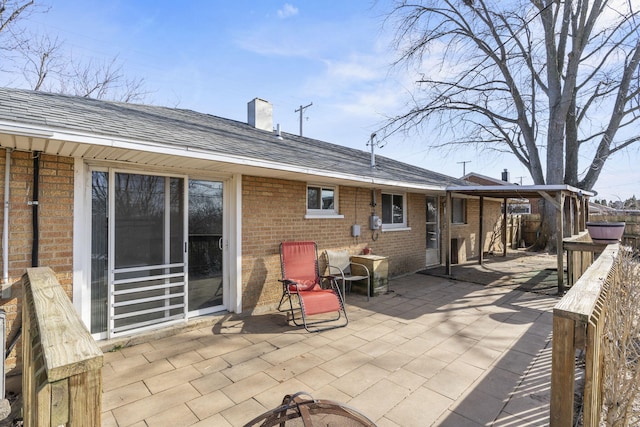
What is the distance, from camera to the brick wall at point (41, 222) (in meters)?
3.25

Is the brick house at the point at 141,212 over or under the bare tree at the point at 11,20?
under

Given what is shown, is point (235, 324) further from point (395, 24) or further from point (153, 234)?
point (395, 24)

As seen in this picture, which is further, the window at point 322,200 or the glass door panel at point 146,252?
the window at point 322,200

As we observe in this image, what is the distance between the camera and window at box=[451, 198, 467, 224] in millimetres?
11344

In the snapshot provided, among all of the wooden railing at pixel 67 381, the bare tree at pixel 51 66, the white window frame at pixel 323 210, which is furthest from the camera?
the bare tree at pixel 51 66

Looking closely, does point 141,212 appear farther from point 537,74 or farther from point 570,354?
point 537,74

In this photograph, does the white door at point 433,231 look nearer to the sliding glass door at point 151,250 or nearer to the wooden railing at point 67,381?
the sliding glass door at point 151,250

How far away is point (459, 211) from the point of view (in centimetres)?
1159

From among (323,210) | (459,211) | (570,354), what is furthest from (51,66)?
(570,354)

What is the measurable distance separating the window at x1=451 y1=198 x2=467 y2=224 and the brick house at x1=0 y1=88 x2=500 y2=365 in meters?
6.03

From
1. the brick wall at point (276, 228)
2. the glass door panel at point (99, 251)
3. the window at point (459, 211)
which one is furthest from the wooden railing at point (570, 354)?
the window at point (459, 211)

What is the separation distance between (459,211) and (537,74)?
7943mm

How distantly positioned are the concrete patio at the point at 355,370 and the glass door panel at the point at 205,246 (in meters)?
0.39

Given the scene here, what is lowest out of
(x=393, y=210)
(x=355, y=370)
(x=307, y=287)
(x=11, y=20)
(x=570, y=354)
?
(x=355, y=370)
